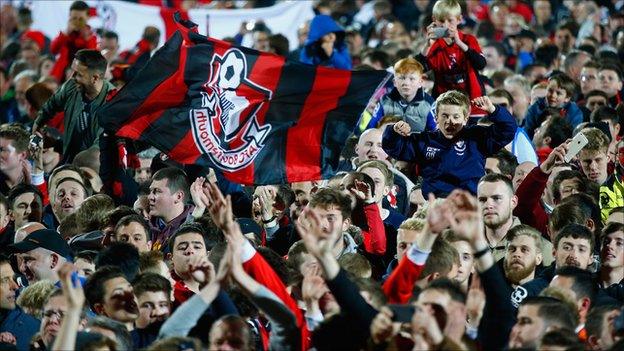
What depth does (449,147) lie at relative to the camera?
11062 millimetres

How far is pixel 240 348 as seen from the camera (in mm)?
7383

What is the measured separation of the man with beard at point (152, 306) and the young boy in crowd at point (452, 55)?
4847 millimetres

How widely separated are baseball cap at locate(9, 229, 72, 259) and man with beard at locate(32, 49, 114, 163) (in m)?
2.98

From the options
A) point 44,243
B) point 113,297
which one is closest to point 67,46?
point 44,243

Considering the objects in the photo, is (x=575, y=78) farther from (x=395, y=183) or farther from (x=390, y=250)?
(x=390, y=250)

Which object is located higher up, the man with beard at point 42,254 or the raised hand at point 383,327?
the raised hand at point 383,327

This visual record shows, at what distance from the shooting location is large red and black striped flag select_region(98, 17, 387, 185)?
1040 centimetres

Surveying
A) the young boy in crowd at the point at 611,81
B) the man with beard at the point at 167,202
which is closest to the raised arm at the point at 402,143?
the man with beard at the point at 167,202

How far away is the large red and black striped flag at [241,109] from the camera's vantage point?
34.1ft

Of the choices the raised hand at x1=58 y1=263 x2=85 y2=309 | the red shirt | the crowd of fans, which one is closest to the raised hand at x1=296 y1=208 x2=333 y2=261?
the crowd of fans

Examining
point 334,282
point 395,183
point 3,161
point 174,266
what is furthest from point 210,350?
point 3,161

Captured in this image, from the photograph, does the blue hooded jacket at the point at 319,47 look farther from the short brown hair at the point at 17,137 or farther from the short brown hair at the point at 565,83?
the short brown hair at the point at 17,137

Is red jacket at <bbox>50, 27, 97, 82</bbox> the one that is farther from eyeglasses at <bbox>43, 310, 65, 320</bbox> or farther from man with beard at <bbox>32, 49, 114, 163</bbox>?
eyeglasses at <bbox>43, 310, 65, 320</bbox>

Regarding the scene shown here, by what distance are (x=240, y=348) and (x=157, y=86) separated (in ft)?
12.6
